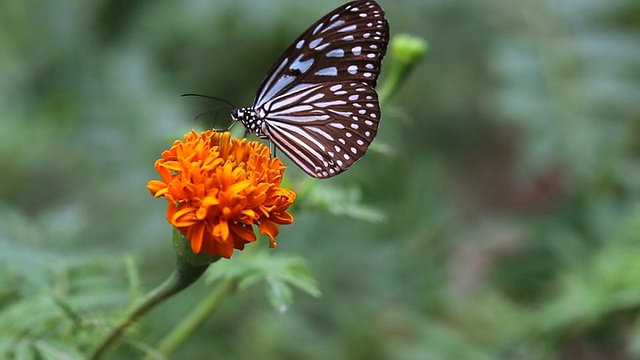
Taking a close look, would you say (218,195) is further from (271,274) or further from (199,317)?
(199,317)

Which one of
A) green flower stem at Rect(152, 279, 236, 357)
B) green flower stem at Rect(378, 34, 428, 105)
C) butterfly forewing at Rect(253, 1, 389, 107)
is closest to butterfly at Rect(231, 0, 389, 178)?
butterfly forewing at Rect(253, 1, 389, 107)

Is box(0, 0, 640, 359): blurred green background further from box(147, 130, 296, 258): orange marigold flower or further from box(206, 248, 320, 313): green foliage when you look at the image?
box(147, 130, 296, 258): orange marigold flower

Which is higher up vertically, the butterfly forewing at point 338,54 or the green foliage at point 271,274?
the butterfly forewing at point 338,54

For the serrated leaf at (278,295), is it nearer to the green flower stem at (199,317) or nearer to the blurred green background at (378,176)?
the green flower stem at (199,317)

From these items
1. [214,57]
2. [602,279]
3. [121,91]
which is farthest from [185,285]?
[214,57]

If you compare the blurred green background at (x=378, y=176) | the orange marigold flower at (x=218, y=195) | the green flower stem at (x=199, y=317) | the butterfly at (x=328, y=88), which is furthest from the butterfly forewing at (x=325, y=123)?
the blurred green background at (x=378, y=176)

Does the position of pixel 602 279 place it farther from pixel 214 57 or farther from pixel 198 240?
pixel 214 57
